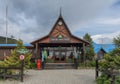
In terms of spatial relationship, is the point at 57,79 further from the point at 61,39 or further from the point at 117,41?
the point at 61,39

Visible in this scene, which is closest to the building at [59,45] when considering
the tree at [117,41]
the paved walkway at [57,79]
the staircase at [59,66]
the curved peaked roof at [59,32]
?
the curved peaked roof at [59,32]

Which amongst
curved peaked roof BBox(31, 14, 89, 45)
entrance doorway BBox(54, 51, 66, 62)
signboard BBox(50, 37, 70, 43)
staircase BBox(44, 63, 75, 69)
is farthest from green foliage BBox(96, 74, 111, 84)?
entrance doorway BBox(54, 51, 66, 62)

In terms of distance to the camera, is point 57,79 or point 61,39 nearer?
point 57,79

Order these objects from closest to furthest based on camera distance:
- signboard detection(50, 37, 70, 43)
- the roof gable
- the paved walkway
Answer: the paved walkway → signboard detection(50, 37, 70, 43) → the roof gable

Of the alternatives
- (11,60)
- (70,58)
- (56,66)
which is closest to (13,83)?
(11,60)

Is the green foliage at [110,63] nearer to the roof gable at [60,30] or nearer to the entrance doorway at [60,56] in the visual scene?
the roof gable at [60,30]

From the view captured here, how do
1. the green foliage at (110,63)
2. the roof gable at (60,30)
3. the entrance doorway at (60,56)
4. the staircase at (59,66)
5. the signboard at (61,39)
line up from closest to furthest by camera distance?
1. the green foliage at (110,63)
2. the staircase at (59,66)
3. the signboard at (61,39)
4. the roof gable at (60,30)
5. the entrance doorway at (60,56)

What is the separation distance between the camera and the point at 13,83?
13.5 metres

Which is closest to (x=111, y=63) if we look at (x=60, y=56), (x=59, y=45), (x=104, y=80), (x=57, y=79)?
(x=104, y=80)

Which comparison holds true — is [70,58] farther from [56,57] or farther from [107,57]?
[107,57]

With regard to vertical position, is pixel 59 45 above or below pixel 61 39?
below

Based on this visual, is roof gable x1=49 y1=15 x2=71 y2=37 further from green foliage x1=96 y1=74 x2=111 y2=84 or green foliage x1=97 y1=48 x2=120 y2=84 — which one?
green foliage x1=96 y1=74 x2=111 y2=84

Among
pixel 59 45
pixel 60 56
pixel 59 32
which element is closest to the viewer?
pixel 59 32

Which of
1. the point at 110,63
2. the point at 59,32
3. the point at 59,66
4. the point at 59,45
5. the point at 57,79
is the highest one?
the point at 59,32
